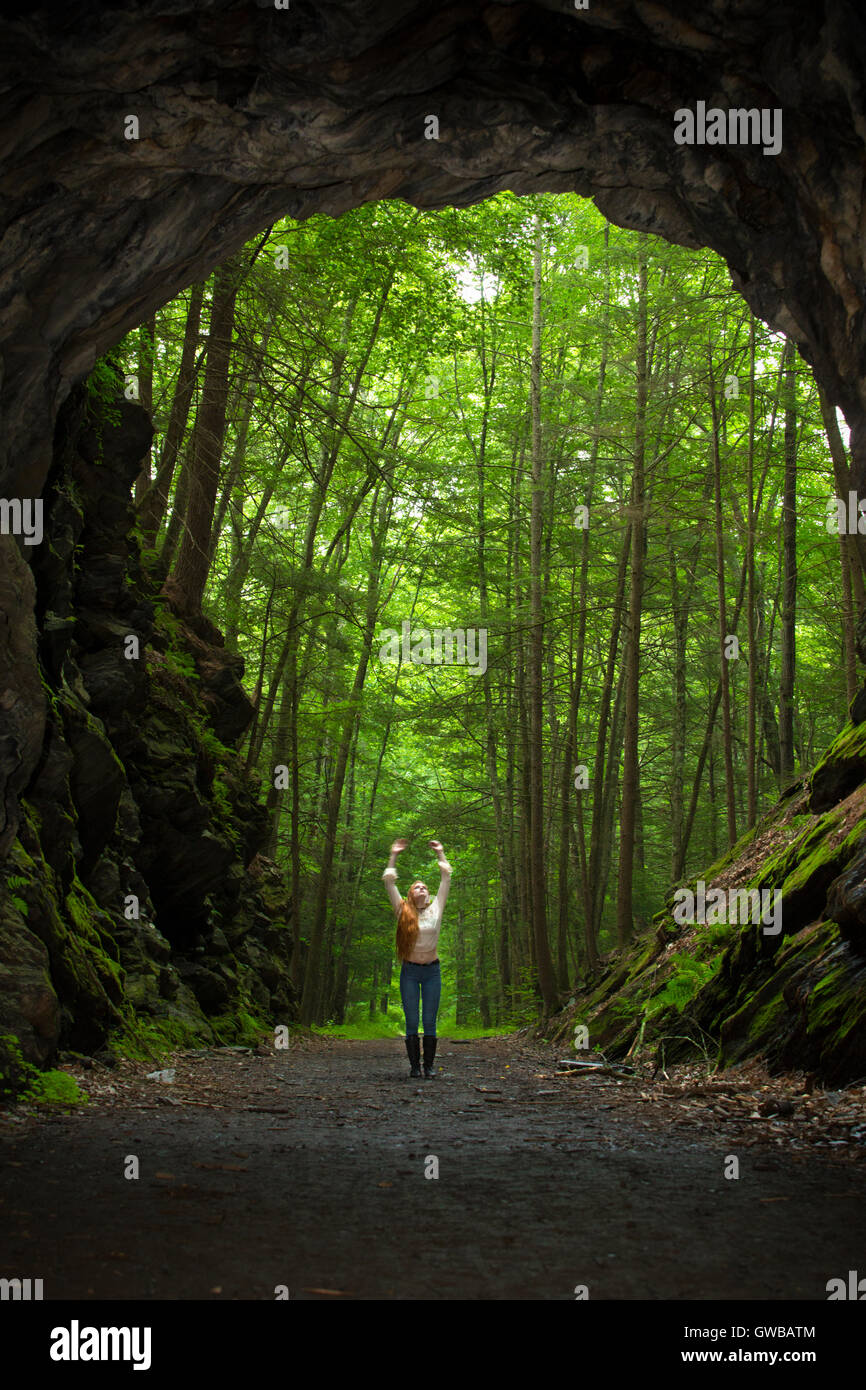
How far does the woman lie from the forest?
12.2 feet

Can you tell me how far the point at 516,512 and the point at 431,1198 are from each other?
1593 cm

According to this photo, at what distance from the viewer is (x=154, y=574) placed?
12625 millimetres

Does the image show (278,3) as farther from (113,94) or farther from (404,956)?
(404,956)

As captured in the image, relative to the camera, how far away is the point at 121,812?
973 centimetres

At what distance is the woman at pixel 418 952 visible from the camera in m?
8.26

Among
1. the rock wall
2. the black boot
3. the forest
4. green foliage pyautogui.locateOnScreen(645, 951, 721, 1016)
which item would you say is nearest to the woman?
the black boot

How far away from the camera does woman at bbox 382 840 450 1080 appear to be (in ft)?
27.1

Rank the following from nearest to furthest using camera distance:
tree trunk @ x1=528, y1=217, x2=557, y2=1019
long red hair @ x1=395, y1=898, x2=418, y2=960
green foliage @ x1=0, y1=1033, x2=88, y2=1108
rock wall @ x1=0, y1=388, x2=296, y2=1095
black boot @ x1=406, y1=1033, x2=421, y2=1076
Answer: green foliage @ x1=0, y1=1033, x2=88, y2=1108 < rock wall @ x1=0, y1=388, x2=296, y2=1095 < long red hair @ x1=395, y1=898, x2=418, y2=960 < black boot @ x1=406, y1=1033, x2=421, y2=1076 < tree trunk @ x1=528, y1=217, x2=557, y2=1019

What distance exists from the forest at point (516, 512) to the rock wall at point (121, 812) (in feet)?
3.94

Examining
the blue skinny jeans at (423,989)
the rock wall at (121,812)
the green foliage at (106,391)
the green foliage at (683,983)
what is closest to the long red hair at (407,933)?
the blue skinny jeans at (423,989)

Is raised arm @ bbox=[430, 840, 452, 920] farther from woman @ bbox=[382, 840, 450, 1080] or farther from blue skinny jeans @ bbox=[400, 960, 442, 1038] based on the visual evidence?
blue skinny jeans @ bbox=[400, 960, 442, 1038]

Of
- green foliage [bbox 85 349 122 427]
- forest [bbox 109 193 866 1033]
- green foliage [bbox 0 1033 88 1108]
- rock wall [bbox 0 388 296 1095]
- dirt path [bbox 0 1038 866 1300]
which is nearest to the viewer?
dirt path [bbox 0 1038 866 1300]

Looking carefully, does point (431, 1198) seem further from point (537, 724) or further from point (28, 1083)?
point (537, 724)
